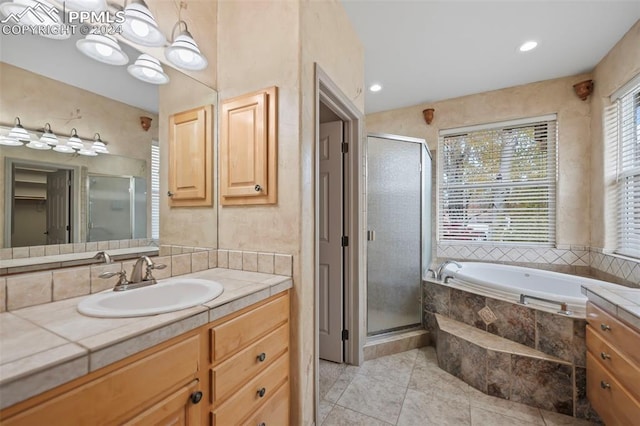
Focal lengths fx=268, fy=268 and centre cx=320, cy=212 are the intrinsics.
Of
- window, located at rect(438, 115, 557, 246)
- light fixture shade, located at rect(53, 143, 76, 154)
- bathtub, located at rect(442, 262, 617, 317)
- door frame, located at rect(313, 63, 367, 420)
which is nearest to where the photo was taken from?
light fixture shade, located at rect(53, 143, 76, 154)

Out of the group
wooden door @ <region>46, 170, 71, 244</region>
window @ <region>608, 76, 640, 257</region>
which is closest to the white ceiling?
window @ <region>608, 76, 640, 257</region>

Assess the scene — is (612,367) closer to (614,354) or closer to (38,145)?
(614,354)

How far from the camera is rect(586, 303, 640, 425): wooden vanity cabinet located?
1135 mm

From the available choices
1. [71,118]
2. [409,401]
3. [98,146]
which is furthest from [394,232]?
[71,118]

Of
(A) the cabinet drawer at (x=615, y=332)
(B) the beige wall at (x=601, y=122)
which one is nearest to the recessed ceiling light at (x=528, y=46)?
(B) the beige wall at (x=601, y=122)

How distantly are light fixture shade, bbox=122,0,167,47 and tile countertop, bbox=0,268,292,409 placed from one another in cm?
115

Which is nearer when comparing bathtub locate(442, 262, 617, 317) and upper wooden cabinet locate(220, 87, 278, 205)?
upper wooden cabinet locate(220, 87, 278, 205)

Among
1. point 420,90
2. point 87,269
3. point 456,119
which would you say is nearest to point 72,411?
point 87,269

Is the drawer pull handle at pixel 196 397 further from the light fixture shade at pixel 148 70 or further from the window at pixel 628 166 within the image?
the window at pixel 628 166

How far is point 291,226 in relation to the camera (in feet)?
4.48

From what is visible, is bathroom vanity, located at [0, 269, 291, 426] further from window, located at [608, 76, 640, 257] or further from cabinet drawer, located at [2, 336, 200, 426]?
window, located at [608, 76, 640, 257]

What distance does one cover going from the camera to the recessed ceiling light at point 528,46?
2.30 m

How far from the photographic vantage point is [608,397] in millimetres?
1313

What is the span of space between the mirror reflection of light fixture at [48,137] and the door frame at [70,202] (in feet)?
0.26
